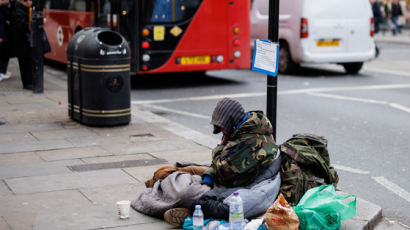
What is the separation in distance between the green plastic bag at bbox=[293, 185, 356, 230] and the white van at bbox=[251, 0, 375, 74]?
1022cm

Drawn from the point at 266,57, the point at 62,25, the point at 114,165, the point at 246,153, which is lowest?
the point at 114,165

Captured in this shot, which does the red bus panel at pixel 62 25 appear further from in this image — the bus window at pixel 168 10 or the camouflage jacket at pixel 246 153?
the camouflage jacket at pixel 246 153

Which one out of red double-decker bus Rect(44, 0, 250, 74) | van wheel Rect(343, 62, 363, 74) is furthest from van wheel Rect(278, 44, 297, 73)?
red double-decker bus Rect(44, 0, 250, 74)

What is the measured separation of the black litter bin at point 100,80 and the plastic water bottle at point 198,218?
4.34 m

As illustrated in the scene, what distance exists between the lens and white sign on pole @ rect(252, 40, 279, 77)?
5777mm

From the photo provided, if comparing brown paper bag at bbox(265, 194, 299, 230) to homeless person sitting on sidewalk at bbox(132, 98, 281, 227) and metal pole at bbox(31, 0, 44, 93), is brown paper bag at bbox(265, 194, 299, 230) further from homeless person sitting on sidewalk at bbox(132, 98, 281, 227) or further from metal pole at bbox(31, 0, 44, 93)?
metal pole at bbox(31, 0, 44, 93)

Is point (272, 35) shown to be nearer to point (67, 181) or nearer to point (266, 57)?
point (266, 57)

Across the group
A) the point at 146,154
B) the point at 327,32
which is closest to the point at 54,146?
the point at 146,154

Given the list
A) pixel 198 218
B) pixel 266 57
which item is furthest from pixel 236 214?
pixel 266 57

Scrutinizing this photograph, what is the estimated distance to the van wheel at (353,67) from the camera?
15.6 meters

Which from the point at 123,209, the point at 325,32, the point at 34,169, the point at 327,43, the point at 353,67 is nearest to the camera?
the point at 123,209

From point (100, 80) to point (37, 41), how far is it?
9.89 ft

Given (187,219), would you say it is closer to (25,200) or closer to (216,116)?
(216,116)

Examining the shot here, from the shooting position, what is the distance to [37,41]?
443 inches
